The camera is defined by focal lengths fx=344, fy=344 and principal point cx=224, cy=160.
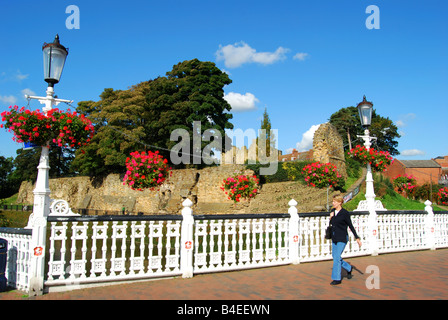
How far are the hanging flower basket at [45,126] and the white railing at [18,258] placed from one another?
5.05 feet

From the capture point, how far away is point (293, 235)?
26.1 feet

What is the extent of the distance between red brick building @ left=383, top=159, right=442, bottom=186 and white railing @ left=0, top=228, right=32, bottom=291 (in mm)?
55553

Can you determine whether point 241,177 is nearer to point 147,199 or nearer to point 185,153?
point 185,153

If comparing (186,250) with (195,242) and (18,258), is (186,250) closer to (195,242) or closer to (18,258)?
(195,242)

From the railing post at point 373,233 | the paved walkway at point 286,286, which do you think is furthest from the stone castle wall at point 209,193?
the paved walkway at point 286,286

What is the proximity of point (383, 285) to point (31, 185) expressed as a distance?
5870 centimetres

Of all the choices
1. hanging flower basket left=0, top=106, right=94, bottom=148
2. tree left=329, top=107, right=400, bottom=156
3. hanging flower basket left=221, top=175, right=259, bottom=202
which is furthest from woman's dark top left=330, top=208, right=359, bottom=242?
tree left=329, top=107, right=400, bottom=156

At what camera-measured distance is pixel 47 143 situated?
595 cm

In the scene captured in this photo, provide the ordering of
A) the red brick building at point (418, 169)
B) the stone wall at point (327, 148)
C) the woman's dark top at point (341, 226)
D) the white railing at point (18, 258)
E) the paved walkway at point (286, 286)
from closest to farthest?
1. the paved walkway at point (286, 286)
2. the white railing at point (18, 258)
3. the woman's dark top at point (341, 226)
4. the stone wall at point (327, 148)
5. the red brick building at point (418, 169)

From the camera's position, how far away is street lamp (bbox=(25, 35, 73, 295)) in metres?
5.32

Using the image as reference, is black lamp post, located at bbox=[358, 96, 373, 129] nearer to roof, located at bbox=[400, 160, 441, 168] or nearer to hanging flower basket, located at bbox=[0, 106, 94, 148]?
hanging flower basket, located at bbox=[0, 106, 94, 148]

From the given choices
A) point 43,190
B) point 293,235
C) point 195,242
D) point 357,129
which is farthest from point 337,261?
point 357,129

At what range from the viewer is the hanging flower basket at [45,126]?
5.63 meters

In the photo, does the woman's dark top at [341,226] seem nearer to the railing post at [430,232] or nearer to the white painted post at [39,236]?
the white painted post at [39,236]
